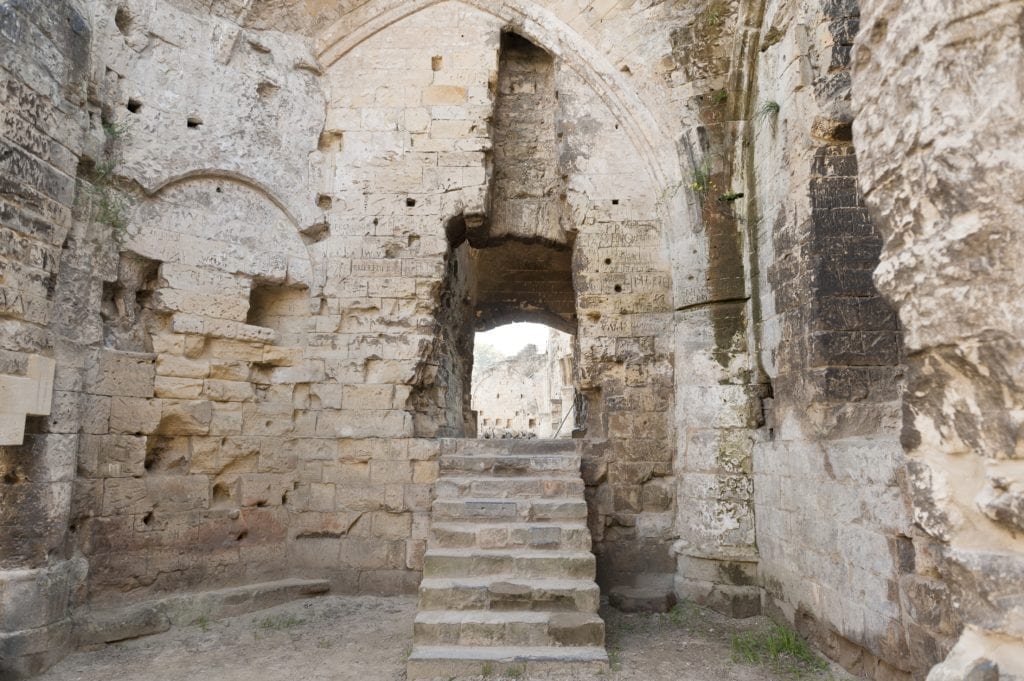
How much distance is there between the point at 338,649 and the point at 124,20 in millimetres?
5068

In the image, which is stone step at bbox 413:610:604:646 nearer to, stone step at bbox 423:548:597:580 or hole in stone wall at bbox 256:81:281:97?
stone step at bbox 423:548:597:580

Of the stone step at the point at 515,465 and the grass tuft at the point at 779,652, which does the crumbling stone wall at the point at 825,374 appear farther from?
the stone step at the point at 515,465

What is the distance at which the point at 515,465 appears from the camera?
5766 millimetres

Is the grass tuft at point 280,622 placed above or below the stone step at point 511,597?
below

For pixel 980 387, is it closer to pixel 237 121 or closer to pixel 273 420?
pixel 273 420

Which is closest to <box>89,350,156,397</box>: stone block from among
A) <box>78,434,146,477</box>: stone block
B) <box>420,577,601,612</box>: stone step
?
<box>78,434,146,477</box>: stone block

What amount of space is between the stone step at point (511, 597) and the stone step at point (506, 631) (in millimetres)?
151

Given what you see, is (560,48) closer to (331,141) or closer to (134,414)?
(331,141)

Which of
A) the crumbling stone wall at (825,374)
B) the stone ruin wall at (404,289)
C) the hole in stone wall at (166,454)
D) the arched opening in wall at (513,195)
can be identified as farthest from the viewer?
the arched opening in wall at (513,195)

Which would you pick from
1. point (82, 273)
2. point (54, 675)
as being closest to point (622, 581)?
point (54, 675)

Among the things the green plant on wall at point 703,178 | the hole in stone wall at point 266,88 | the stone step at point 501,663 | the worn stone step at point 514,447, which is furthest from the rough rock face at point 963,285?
the hole in stone wall at point 266,88

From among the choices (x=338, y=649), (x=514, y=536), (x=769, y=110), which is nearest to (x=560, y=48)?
(x=769, y=110)

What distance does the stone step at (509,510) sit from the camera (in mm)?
5195

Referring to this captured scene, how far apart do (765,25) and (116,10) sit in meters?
5.09
